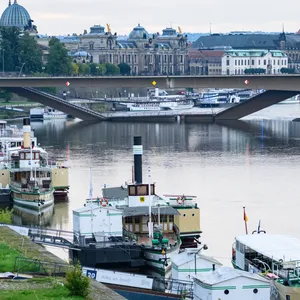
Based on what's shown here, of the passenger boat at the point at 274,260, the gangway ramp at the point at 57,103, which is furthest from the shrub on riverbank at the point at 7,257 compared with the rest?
the gangway ramp at the point at 57,103

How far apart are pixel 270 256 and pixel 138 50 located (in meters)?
141

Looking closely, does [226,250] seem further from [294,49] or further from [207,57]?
[294,49]

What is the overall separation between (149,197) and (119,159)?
85.1 ft

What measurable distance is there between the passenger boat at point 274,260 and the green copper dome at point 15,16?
143331mm

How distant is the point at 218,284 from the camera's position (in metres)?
21.0

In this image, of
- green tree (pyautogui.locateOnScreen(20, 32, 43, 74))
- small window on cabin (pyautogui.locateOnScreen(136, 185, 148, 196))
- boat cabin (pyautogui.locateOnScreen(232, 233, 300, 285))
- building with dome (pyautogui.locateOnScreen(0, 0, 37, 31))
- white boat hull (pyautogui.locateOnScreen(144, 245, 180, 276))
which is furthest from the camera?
building with dome (pyautogui.locateOnScreen(0, 0, 37, 31))

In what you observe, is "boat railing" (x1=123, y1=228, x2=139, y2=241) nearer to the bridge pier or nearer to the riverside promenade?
the riverside promenade

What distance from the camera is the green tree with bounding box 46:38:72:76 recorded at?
382 ft

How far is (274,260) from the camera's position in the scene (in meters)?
23.9

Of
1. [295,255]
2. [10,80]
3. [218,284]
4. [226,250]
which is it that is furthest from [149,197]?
[10,80]

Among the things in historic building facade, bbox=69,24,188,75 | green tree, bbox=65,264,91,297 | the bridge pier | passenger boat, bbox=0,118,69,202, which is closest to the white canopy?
green tree, bbox=65,264,91,297

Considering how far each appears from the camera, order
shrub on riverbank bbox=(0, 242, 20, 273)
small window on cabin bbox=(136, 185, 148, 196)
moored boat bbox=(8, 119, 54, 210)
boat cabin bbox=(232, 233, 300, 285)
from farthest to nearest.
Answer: moored boat bbox=(8, 119, 54, 210) → small window on cabin bbox=(136, 185, 148, 196) → boat cabin bbox=(232, 233, 300, 285) → shrub on riverbank bbox=(0, 242, 20, 273)

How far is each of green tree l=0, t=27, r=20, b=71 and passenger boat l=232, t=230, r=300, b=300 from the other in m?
94.3

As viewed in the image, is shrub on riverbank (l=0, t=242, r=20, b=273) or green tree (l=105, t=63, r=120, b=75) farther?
green tree (l=105, t=63, r=120, b=75)
